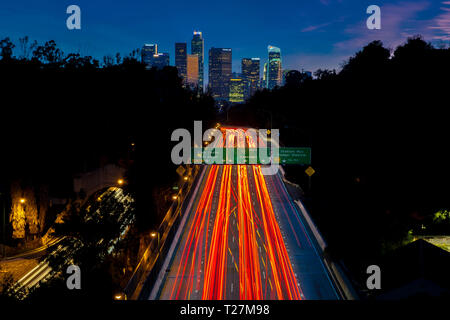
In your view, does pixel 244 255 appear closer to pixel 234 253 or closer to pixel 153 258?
pixel 234 253

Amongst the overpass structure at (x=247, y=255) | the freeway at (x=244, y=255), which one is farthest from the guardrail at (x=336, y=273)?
the freeway at (x=244, y=255)

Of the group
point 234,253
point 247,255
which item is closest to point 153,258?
point 234,253

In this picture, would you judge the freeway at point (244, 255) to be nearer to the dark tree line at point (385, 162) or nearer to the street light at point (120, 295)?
the street light at point (120, 295)

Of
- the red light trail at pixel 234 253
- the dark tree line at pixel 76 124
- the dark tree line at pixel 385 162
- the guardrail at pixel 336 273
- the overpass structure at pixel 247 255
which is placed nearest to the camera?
the guardrail at pixel 336 273

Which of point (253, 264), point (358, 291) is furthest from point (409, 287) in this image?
point (253, 264)

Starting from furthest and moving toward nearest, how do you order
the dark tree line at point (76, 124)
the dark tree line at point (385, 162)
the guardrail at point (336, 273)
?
1. the dark tree line at point (76, 124)
2. the dark tree line at point (385, 162)
3. the guardrail at point (336, 273)
